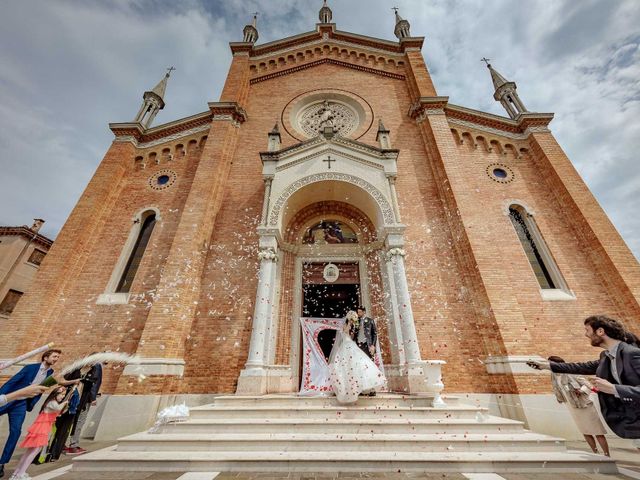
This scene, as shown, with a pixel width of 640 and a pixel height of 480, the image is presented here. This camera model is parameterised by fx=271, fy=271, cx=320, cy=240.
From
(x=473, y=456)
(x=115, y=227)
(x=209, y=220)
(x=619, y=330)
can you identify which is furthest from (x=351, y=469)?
(x=115, y=227)

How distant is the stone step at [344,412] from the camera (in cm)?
478

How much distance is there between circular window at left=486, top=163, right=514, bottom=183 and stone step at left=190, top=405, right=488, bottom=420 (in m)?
7.88

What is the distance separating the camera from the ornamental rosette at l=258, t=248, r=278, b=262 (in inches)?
296

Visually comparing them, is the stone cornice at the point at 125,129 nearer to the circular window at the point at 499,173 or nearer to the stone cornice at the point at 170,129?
the stone cornice at the point at 170,129

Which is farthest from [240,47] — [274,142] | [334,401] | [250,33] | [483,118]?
[334,401]

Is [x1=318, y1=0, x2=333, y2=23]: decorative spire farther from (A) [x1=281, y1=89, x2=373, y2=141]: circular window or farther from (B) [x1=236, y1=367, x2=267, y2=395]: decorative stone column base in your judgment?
(B) [x1=236, y1=367, x2=267, y2=395]: decorative stone column base

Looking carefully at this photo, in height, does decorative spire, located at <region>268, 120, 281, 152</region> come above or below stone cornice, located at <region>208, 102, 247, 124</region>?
below

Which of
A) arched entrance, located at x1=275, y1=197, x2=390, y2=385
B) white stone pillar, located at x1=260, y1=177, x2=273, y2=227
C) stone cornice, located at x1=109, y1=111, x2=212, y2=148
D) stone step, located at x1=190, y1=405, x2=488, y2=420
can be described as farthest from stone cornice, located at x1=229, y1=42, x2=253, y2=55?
stone step, located at x1=190, y1=405, x2=488, y2=420

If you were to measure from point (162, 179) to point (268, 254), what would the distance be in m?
5.95

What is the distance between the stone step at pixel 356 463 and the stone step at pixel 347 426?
0.69 metres

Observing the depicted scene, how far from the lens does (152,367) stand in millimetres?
6414

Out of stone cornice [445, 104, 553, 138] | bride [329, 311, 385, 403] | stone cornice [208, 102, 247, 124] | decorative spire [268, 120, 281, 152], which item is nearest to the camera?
bride [329, 311, 385, 403]

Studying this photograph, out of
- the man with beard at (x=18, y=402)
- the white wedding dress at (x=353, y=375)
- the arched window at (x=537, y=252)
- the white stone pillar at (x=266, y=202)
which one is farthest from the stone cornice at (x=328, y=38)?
the man with beard at (x=18, y=402)

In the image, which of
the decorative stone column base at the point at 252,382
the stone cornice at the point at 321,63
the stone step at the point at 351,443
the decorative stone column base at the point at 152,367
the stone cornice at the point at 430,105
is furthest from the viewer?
the stone cornice at the point at 321,63
